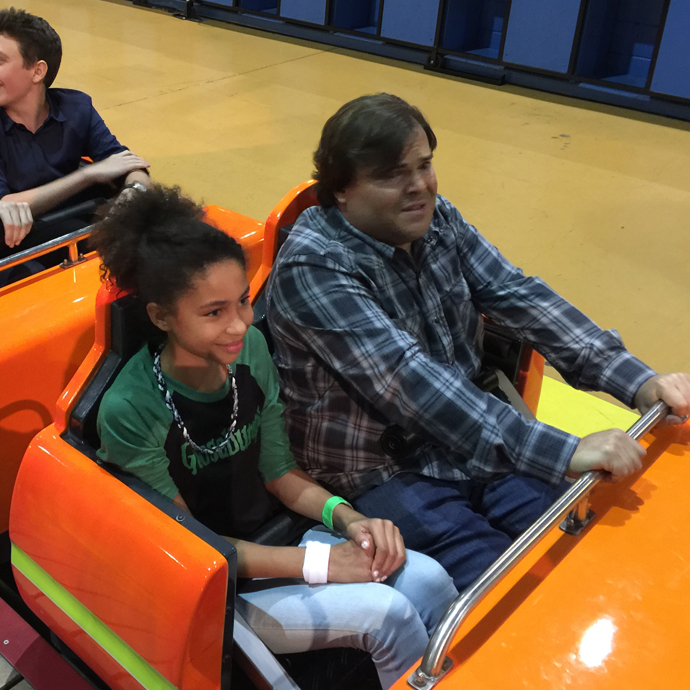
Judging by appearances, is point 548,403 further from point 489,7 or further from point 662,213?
point 489,7

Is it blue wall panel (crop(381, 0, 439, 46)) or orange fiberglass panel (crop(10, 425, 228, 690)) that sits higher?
blue wall panel (crop(381, 0, 439, 46))

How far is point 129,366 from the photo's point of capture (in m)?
1.29

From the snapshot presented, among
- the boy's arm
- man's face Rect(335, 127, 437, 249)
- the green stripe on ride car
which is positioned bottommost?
the green stripe on ride car

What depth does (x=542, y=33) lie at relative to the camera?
5723 mm

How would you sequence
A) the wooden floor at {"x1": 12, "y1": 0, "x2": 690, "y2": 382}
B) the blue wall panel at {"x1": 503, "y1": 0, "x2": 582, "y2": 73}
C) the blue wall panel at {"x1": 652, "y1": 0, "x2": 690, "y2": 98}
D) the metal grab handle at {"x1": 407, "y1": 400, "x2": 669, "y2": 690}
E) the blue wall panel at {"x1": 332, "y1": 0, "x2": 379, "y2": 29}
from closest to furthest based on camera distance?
the metal grab handle at {"x1": 407, "y1": 400, "x2": 669, "y2": 690}
the wooden floor at {"x1": 12, "y1": 0, "x2": 690, "y2": 382}
the blue wall panel at {"x1": 652, "y1": 0, "x2": 690, "y2": 98}
the blue wall panel at {"x1": 503, "y1": 0, "x2": 582, "y2": 73}
the blue wall panel at {"x1": 332, "y1": 0, "x2": 379, "y2": 29}

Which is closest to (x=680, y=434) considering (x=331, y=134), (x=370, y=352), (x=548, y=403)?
(x=370, y=352)

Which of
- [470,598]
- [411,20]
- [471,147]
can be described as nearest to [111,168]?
[470,598]

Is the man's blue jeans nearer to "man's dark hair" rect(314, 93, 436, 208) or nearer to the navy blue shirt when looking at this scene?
"man's dark hair" rect(314, 93, 436, 208)

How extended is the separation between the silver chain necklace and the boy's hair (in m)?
0.11

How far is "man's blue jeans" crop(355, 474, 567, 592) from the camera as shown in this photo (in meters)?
1.43

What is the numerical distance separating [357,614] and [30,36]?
1.81 meters

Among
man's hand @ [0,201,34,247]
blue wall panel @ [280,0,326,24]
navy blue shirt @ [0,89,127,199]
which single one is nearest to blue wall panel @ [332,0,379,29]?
blue wall panel @ [280,0,326,24]

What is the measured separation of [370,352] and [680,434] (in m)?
0.61

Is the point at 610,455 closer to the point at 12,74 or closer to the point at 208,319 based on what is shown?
the point at 208,319
